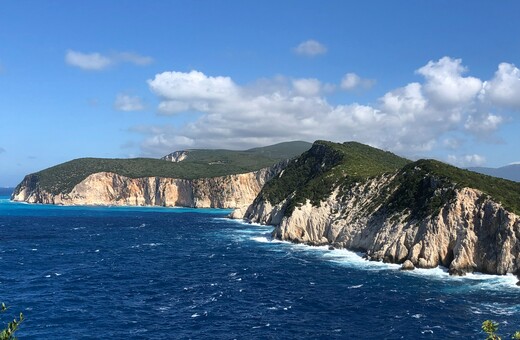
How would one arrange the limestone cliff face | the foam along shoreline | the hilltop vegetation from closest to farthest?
1. the foam along shoreline
2. the limestone cliff face
3. the hilltop vegetation

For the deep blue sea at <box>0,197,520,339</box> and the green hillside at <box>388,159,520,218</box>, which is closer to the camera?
the deep blue sea at <box>0,197,520,339</box>

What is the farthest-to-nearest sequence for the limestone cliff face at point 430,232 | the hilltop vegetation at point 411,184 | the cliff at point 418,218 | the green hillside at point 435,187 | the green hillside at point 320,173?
the green hillside at point 320,173 < the hilltop vegetation at point 411,184 < the green hillside at point 435,187 < the cliff at point 418,218 < the limestone cliff face at point 430,232

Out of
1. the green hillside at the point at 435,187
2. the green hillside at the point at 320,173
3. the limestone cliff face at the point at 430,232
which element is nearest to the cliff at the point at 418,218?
the limestone cliff face at the point at 430,232

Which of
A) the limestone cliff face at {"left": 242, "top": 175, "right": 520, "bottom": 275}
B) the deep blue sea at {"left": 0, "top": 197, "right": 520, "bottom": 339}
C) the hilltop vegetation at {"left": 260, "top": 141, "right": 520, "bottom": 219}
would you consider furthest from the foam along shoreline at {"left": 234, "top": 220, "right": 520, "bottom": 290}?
the hilltop vegetation at {"left": 260, "top": 141, "right": 520, "bottom": 219}

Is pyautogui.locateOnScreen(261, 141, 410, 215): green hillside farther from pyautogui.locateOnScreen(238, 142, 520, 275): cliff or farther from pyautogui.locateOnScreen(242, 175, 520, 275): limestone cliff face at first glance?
pyautogui.locateOnScreen(242, 175, 520, 275): limestone cliff face

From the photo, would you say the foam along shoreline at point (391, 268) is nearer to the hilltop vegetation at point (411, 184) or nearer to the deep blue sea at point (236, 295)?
the deep blue sea at point (236, 295)

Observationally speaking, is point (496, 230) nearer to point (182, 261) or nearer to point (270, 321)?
point (270, 321)

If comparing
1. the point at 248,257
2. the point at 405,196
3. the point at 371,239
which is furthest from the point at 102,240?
the point at 405,196
